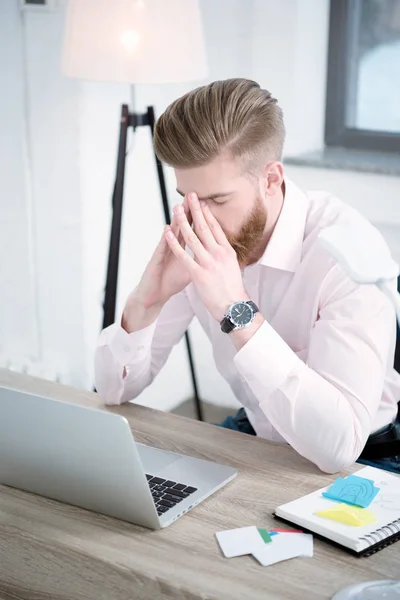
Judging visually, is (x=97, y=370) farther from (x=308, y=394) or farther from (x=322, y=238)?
(x=322, y=238)

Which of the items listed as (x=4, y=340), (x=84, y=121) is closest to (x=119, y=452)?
(x=84, y=121)

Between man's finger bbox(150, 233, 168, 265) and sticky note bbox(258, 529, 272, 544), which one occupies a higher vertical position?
man's finger bbox(150, 233, 168, 265)

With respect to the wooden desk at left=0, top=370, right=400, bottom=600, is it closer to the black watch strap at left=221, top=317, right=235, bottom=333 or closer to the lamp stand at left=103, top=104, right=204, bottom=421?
the black watch strap at left=221, top=317, right=235, bottom=333

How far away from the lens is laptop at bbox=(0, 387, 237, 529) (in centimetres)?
118

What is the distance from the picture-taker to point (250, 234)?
1.72m

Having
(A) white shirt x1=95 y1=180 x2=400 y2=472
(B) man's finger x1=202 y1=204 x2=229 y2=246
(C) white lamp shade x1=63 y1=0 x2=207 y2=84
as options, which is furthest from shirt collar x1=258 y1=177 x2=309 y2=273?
(C) white lamp shade x1=63 y1=0 x2=207 y2=84

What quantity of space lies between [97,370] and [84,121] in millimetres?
1222

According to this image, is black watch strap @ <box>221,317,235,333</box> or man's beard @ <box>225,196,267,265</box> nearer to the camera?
black watch strap @ <box>221,317,235,333</box>

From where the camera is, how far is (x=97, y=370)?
1.79 meters

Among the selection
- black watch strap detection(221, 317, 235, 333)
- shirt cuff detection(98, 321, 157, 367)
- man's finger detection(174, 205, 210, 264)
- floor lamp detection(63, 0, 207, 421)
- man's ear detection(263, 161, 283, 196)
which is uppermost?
floor lamp detection(63, 0, 207, 421)

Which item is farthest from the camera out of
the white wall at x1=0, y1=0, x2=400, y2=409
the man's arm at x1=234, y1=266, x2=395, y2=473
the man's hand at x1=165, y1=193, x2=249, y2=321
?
the white wall at x1=0, y1=0, x2=400, y2=409

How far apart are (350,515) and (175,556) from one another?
0.25 meters

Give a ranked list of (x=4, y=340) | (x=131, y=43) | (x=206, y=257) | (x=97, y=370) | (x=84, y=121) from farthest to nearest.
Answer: (x=4, y=340)
(x=84, y=121)
(x=131, y=43)
(x=97, y=370)
(x=206, y=257)

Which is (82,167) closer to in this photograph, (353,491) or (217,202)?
(217,202)
